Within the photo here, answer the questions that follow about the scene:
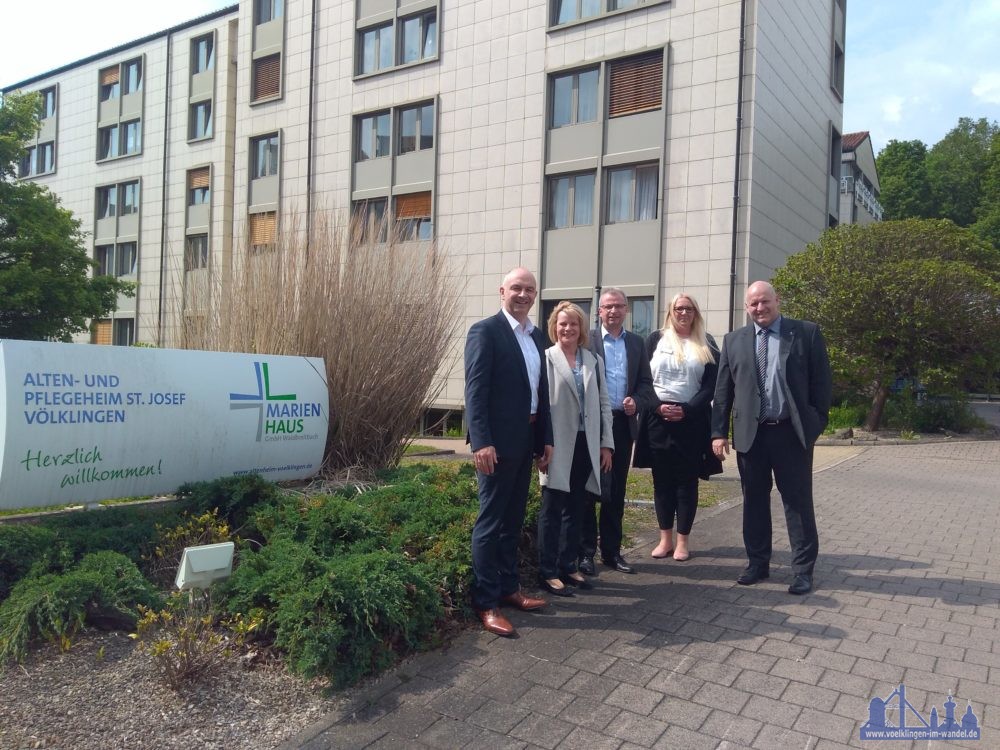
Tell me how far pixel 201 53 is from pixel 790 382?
33571 mm

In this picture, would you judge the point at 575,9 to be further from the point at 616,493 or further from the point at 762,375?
the point at 616,493

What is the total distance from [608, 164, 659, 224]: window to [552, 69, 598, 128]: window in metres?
1.76

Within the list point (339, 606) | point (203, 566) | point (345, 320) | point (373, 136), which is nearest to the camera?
point (339, 606)

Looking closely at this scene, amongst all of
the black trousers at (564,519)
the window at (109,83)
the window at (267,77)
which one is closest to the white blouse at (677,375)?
the black trousers at (564,519)

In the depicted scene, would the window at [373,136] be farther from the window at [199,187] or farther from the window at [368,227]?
the window at [368,227]

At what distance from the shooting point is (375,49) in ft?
82.2

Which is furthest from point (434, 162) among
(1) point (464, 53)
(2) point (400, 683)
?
(2) point (400, 683)

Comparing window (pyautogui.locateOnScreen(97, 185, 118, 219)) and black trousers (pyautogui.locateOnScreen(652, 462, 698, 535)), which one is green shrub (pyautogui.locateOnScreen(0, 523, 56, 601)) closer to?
black trousers (pyautogui.locateOnScreen(652, 462, 698, 535))

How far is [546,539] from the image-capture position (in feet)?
15.9

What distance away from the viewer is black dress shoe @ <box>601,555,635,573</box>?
536 cm

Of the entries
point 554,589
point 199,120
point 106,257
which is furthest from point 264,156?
point 554,589

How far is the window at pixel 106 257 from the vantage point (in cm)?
3515

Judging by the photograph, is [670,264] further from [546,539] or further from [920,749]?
[920,749]

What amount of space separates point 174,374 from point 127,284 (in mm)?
15952
